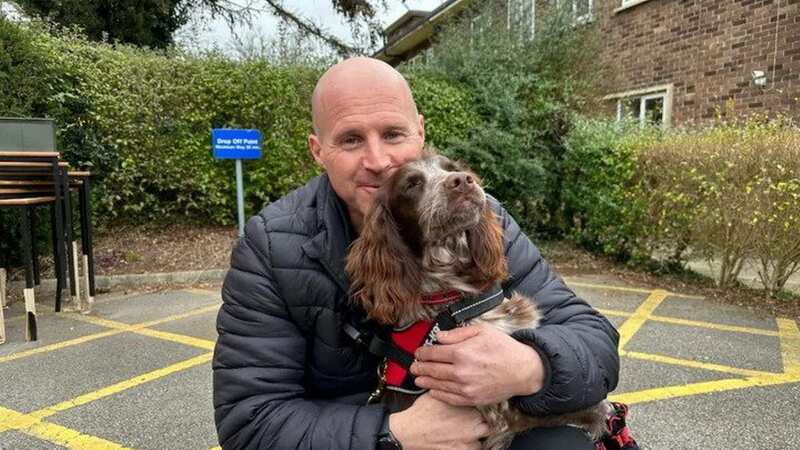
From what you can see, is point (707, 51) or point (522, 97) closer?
point (522, 97)

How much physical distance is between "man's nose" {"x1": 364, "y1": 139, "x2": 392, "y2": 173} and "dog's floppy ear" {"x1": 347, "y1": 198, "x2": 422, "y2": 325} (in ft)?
0.48

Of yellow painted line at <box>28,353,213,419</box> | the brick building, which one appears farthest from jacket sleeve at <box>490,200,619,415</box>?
the brick building

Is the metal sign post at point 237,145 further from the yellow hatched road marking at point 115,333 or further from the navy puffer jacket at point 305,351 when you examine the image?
the navy puffer jacket at point 305,351

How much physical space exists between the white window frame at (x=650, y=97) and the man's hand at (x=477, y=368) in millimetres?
10561

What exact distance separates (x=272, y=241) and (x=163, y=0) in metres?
13.7

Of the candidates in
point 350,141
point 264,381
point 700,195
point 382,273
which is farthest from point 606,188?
point 264,381

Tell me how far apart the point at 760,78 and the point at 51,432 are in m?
10.9

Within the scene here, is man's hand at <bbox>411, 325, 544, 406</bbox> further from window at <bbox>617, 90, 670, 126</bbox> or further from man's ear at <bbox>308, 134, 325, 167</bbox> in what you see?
window at <bbox>617, 90, 670, 126</bbox>

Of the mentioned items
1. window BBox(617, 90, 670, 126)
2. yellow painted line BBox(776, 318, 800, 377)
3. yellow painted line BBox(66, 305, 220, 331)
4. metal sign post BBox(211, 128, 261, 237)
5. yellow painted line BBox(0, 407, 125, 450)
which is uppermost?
window BBox(617, 90, 670, 126)

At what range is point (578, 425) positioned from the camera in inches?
74.6

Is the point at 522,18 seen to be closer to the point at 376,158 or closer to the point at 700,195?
the point at 700,195

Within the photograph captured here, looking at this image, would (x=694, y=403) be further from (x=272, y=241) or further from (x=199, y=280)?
(x=199, y=280)

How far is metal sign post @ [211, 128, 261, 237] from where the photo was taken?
768cm

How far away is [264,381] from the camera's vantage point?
1693mm
